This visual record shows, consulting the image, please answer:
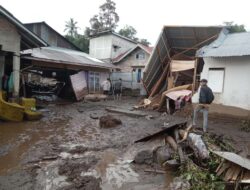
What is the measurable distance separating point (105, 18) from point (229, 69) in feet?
120

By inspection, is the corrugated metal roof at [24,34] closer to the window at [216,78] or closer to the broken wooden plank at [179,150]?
the window at [216,78]

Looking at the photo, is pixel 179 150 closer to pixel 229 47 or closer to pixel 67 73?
pixel 229 47

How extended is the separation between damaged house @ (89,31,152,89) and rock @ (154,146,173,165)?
1931cm

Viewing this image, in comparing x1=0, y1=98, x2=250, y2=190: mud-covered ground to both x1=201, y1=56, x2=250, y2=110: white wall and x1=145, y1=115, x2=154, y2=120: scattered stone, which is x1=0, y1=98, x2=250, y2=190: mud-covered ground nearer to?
x1=145, y1=115, x2=154, y2=120: scattered stone

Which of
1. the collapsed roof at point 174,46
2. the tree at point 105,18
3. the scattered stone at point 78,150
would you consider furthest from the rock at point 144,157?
the tree at point 105,18

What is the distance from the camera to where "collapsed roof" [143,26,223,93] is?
1549 centimetres

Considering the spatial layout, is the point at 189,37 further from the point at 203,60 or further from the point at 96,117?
the point at 96,117

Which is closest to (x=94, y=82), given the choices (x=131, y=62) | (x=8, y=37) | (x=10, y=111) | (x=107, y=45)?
(x=131, y=62)

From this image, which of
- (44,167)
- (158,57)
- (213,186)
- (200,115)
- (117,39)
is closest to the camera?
(213,186)

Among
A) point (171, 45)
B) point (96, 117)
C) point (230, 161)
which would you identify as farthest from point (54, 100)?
point (230, 161)

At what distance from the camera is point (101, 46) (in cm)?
3297

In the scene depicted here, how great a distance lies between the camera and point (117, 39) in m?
32.4

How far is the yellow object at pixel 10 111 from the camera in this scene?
11.7m

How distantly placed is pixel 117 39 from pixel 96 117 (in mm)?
19865
